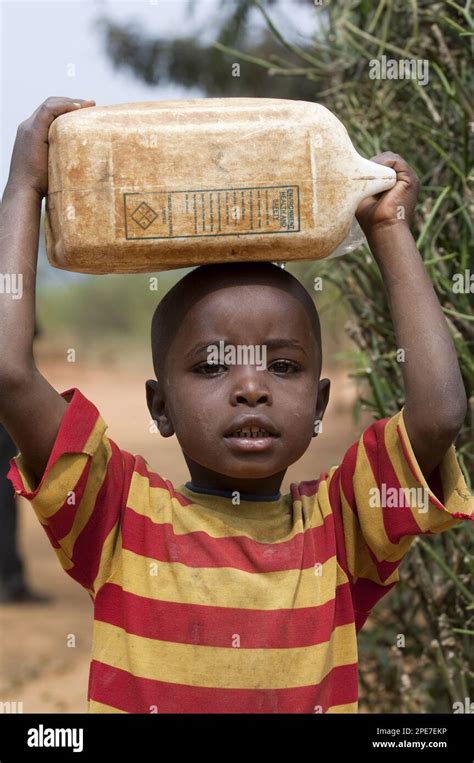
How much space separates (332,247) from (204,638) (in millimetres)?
648

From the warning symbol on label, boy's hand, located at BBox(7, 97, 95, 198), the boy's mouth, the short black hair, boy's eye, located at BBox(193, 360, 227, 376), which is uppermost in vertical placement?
boy's hand, located at BBox(7, 97, 95, 198)

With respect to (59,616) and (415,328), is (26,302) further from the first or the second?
(59,616)

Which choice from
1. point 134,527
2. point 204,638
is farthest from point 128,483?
point 204,638

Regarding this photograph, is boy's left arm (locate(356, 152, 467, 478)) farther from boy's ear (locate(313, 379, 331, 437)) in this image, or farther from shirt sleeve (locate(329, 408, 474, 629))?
boy's ear (locate(313, 379, 331, 437))

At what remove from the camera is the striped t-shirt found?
1.69 meters

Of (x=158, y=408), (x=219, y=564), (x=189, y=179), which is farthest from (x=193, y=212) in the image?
(x=219, y=564)

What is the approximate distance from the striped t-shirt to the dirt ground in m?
0.62

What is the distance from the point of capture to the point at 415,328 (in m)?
1.73

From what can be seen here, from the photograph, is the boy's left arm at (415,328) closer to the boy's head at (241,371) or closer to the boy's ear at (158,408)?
the boy's head at (241,371)

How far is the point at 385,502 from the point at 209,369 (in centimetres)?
36

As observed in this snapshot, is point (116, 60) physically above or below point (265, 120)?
above

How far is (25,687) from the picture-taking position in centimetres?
557

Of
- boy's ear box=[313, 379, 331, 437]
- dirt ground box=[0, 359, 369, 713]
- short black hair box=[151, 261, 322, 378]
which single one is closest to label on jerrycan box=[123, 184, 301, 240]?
short black hair box=[151, 261, 322, 378]
